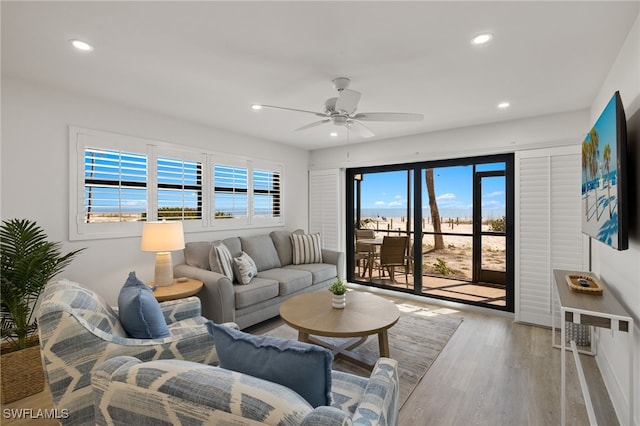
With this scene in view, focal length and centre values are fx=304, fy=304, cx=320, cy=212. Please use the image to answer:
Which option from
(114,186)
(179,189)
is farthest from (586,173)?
(114,186)

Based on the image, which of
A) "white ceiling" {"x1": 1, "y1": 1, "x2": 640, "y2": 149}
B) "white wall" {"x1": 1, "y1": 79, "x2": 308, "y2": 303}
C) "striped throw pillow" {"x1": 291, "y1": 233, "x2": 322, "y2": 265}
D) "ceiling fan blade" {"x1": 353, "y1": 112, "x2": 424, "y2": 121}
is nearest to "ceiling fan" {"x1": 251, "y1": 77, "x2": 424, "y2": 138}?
"ceiling fan blade" {"x1": 353, "y1": 112, "x2": 424, "y2": 121}

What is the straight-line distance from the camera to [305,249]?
4824 millimetres

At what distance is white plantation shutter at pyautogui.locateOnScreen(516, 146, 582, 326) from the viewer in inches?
134

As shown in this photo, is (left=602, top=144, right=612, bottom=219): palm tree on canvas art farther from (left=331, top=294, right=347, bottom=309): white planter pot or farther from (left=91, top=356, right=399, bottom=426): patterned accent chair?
(left=91, top=356, right=399, bottom=426): patterned accent chair

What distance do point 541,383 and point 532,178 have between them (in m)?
2.28

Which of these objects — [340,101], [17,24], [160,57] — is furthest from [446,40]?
[17,24]

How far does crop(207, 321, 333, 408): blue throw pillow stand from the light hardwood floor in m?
1.39

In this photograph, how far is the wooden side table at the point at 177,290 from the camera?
2850mm

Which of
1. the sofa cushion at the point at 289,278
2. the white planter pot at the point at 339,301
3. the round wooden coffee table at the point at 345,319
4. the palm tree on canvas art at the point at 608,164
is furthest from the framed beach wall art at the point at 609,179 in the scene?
the sofa cushion at the point at 289,278

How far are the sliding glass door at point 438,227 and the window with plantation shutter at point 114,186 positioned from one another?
10.9 feet

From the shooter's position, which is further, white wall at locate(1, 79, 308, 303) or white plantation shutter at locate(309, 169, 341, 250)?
white plantation shutter at locate(309, 169, 341, 250)

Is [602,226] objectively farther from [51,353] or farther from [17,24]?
[17,24]

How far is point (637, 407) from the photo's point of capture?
1.72 meters

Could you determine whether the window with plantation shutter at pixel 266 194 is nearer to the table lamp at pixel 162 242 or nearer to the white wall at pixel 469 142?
the white wall at pixel 469 142
